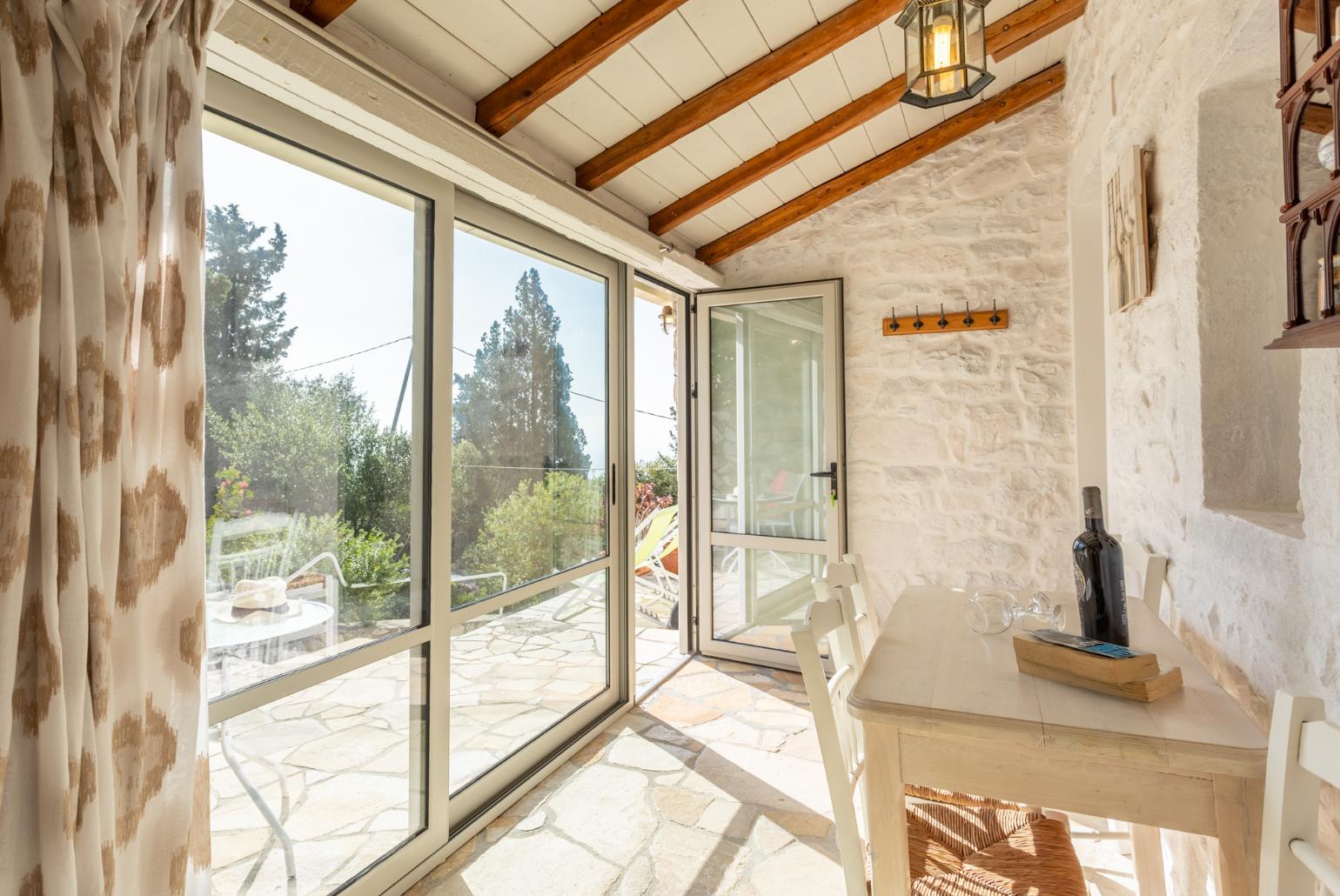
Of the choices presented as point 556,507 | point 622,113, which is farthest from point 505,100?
point 556,507

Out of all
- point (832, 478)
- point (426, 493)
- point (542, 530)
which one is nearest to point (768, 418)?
point (832, 478)

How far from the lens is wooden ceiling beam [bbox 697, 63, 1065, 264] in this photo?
121 inches

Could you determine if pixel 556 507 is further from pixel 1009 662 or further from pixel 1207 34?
pixel 1207 34

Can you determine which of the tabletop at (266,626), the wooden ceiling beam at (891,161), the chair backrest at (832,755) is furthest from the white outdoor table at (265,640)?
the wooden ceiling beam at (891,161)

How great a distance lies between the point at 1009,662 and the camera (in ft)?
4.17

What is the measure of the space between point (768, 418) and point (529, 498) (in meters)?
1.67

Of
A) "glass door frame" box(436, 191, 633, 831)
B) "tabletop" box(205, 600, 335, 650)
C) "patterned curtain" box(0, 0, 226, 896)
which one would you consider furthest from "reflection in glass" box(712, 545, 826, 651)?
"patterned curtain" box(0, 0, 226, 896)

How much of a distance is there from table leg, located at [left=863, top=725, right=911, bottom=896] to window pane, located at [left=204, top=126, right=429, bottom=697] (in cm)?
140

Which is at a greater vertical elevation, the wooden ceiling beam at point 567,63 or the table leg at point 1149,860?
the wooden ceiling beam at point 567,63

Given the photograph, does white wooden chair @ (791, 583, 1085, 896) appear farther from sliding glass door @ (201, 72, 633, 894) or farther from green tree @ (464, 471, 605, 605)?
green tree @ (464, 471, 605, 605)

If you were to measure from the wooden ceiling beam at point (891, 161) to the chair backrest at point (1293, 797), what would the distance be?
309cm

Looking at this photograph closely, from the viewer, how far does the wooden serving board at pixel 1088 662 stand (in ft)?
3.52

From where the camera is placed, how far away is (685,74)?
7.75 ft

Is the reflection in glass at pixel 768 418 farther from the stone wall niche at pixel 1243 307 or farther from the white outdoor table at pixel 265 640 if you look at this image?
the white outdoor table at pixel 265 640
